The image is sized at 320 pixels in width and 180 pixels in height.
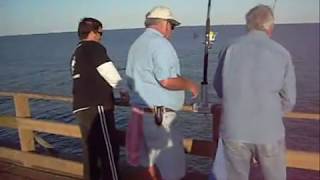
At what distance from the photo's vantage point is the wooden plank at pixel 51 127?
4094 mm

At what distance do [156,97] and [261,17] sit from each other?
90 cm

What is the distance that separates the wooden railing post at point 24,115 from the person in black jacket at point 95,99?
3.69 feet

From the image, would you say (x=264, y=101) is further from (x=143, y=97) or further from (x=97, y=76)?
(x=97, y=76)

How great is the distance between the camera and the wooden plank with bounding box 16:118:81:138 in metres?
4.09

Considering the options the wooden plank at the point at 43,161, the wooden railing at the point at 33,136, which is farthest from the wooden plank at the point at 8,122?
the wooden plank at the point at 43,161

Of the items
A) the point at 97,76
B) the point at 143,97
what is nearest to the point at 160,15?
the point at 143,97

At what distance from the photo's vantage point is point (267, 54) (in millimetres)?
2332

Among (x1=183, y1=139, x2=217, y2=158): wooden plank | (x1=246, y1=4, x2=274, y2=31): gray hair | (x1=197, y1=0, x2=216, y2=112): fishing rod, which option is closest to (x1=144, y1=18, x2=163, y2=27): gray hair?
(x1=197, y1=0, x2=216, y2=112): fishing rod

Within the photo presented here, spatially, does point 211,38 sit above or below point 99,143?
above

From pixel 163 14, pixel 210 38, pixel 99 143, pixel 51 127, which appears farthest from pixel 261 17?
pixel 51 127

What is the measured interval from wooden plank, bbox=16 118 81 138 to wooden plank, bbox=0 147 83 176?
0.86 ft

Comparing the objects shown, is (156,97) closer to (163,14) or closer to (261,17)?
(163,14)

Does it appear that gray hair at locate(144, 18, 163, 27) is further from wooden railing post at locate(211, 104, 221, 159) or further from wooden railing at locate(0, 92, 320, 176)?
wooden railing at locate(0, 92, 320, 176)

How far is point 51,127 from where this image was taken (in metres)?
4.29
